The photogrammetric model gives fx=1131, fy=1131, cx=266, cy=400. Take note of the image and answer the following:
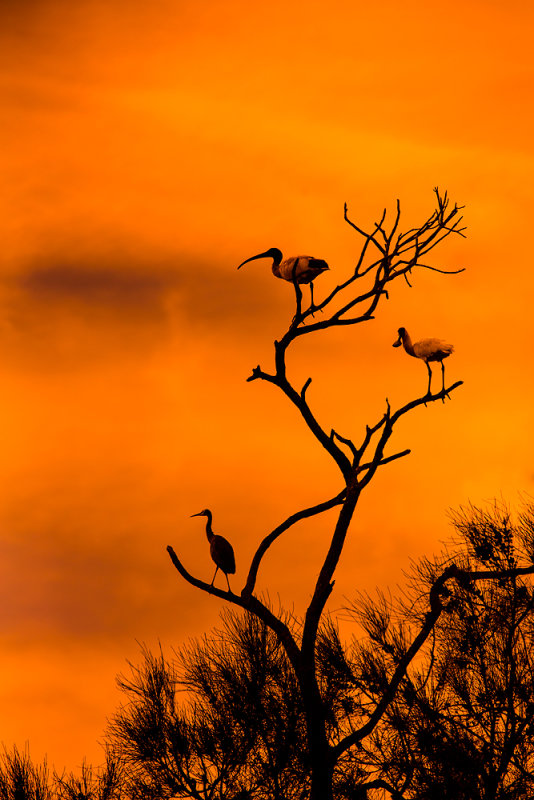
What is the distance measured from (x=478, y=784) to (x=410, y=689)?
4.36 feet

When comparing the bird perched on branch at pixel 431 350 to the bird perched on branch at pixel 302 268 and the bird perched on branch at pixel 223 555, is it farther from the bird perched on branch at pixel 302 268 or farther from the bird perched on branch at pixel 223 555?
the bird perched on branch at pixel 223 555

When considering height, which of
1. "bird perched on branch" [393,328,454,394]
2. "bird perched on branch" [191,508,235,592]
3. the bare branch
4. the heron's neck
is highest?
the heron's neck

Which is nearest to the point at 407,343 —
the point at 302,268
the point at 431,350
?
the point at 431,350

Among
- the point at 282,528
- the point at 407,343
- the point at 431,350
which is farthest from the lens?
the point at 407,343

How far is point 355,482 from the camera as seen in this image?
1261cm

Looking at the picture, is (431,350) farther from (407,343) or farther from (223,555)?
(223,555)

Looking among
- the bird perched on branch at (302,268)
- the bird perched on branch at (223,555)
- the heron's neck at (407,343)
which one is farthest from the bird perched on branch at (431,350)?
the bird perched on branch at (223,555)

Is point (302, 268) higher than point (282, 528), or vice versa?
point (302, 268)

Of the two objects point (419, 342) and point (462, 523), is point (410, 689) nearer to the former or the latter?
point (462, 523)

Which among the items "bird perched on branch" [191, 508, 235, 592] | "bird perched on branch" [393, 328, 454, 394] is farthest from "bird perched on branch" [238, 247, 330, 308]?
"bird perched on branch" [191, 508, 235, 592]

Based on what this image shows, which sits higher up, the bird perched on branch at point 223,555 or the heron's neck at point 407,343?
the heron's neck at point 407,343

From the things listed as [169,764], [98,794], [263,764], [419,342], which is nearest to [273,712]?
[263,764]

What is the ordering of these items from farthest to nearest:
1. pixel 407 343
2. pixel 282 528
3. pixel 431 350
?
pixel 407 343
pixel 431 350
pixel 282 528

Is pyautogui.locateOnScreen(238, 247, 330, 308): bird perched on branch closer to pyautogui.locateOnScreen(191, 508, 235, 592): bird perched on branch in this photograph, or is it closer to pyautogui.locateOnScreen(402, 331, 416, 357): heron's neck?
pyautogui.locateOnScreen(402, 331, 416, 357): heron's neck
